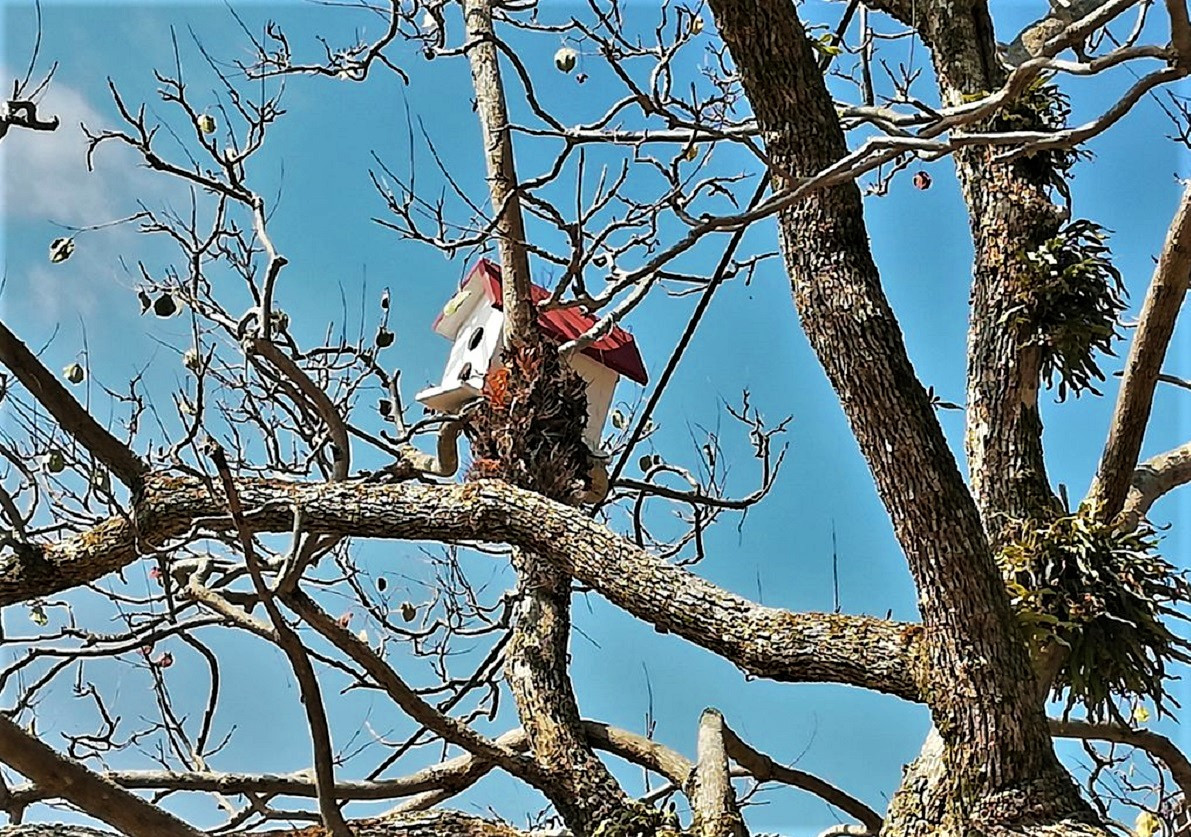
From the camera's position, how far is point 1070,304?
2600 mm

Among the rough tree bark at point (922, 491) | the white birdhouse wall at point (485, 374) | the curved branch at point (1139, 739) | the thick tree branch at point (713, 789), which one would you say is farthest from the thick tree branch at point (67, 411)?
the curved branch at point (1139, 739)

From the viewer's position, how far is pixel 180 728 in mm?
3371

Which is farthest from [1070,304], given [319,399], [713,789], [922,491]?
[319,399]

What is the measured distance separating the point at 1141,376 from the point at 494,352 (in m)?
1.96

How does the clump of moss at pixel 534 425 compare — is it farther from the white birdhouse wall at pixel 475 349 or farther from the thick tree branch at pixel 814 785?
the thick tree branch at pixel 814 785

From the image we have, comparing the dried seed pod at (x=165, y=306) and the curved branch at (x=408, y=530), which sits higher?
the dried seed pod at (x=165, y=306)

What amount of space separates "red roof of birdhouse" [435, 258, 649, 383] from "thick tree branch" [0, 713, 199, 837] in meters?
2.05

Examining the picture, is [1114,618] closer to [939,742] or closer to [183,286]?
[939,742]

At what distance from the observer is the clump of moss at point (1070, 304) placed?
2.59m

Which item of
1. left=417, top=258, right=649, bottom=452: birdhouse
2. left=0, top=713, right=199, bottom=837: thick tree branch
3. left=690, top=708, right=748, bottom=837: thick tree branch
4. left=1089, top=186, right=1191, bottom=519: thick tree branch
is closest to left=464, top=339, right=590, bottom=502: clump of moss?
left=417, top=258, right=649, bottom=452: birdhouse

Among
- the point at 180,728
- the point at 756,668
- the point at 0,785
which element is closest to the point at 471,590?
the point at 180,728

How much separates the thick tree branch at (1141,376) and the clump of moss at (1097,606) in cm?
19

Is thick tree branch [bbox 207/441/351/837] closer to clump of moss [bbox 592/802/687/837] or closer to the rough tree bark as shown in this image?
clump of moss [bbox 592/802/687/837]

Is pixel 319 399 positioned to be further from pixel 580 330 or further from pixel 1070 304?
pixel 1070 304
